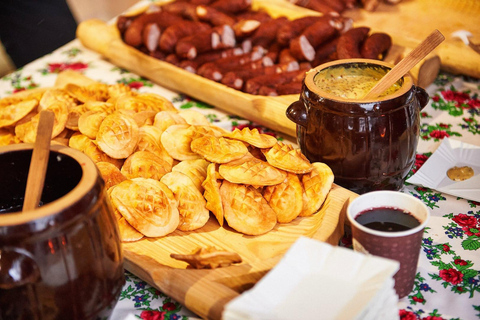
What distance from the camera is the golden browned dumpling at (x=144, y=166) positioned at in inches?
61.9

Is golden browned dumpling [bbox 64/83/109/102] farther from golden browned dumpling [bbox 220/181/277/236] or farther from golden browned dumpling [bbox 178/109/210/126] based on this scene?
golden browned dumpling [bbox 220/181/277/236]

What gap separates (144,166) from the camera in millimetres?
1576

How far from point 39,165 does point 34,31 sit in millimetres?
3276

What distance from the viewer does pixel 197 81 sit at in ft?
7.89

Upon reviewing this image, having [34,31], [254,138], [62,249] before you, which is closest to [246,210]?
[254,138]

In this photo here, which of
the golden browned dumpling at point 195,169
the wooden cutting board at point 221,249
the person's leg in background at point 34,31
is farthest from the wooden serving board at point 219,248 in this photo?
the person's leg in background at point 34,31

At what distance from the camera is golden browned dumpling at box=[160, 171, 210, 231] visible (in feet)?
4.80

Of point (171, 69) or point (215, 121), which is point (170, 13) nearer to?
point (171, 69)

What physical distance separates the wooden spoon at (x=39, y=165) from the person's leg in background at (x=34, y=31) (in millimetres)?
3048

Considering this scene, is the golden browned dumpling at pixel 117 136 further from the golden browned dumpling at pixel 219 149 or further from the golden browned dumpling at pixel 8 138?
the golden browned dumpling at pixel 8 138

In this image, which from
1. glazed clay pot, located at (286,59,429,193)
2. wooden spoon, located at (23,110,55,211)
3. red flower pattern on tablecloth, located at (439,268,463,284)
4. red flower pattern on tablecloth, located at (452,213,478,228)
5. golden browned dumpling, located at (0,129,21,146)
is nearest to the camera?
wooden spoon, located at (23,110,55,211)

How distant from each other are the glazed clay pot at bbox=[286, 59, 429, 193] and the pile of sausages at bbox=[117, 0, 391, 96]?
2.11 ft

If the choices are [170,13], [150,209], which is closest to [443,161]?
[150,209]

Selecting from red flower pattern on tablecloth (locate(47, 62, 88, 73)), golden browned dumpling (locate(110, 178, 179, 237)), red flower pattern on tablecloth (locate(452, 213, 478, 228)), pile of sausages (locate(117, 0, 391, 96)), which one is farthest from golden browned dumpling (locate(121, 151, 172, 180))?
red flower pattern on tablecloth (locate(47, 62, 88, 73))
